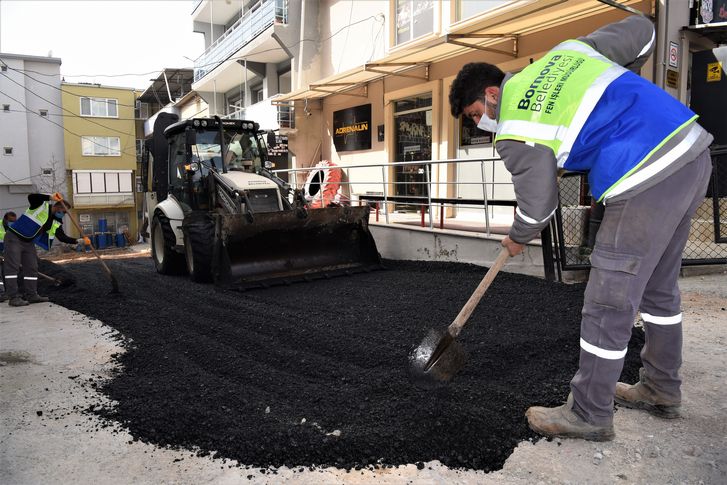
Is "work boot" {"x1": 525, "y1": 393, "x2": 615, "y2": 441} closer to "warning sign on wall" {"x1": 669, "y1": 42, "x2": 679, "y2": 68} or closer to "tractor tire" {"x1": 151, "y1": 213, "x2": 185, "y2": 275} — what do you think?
"warning sign on wall" {"x1": 669, "y1": 42, "x2": 679, "y2": 68}

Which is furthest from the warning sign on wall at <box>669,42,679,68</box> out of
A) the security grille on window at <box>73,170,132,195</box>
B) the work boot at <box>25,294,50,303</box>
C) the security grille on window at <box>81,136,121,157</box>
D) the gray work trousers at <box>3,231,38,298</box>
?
the security grille on window at <box>81,136,121,157</box>

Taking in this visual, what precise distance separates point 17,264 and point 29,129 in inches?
1060

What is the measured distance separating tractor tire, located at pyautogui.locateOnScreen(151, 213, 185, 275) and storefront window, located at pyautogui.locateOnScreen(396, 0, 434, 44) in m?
6.74

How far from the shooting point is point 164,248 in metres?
8.69

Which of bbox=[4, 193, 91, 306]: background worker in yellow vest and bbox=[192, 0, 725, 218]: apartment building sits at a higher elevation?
bbox=[192, 0, 725, 218]: apartment building

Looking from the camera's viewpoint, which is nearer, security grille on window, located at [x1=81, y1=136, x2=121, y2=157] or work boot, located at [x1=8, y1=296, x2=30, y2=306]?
work boot, located at [x1=8, y1=296, x2=30, y2=306]

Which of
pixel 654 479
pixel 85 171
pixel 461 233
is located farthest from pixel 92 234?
pixel 654 479

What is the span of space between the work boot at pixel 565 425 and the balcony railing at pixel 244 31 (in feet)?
48.4

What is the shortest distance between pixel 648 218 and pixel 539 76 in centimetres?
85

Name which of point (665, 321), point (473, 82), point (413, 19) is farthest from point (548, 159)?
point (413, 19)

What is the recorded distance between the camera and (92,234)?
3145cm

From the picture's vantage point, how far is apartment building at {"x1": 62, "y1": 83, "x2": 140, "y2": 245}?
31.1 meters

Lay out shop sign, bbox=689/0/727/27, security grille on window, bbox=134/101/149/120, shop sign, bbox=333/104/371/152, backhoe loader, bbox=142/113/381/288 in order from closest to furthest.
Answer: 1. backhoe loader, bbox=142/113/381/288
2. shop sign, bbox=689/0/727/27
3. shop sign, bbox=333/104/371/152
4. security grille on window, bbox=134/101/149/120

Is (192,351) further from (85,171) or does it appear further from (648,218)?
(85,171)
